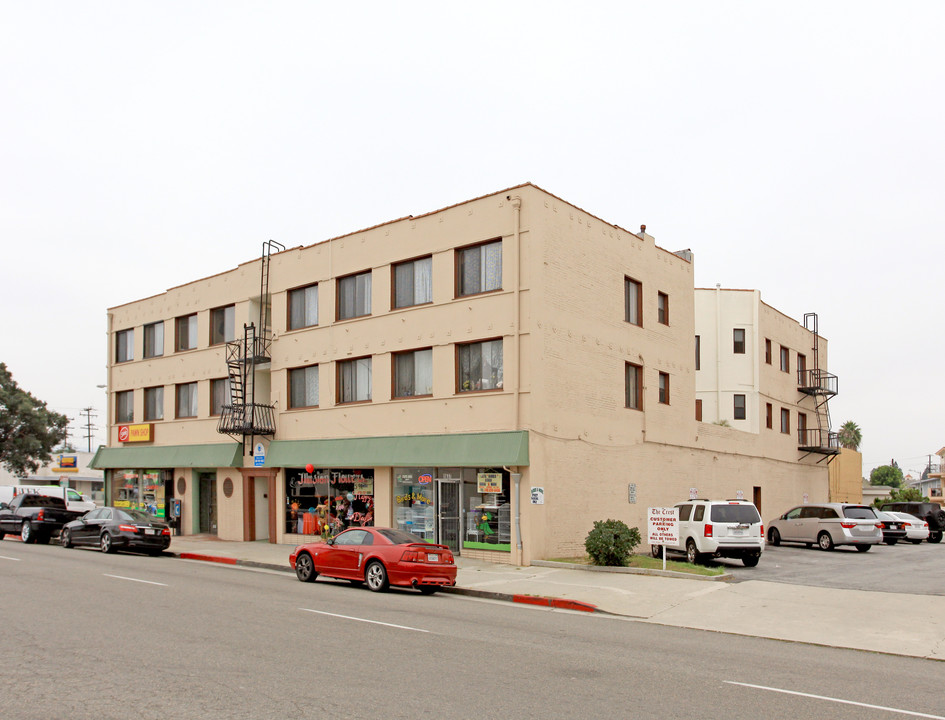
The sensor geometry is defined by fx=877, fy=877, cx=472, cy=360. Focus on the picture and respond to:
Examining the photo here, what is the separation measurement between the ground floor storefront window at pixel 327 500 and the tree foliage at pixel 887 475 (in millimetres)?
145763

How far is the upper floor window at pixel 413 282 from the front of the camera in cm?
2652

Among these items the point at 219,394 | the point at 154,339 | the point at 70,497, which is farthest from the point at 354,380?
the point at 70,497

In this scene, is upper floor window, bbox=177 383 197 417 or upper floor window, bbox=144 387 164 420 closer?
upper floor window, bbox=177 383 197 417

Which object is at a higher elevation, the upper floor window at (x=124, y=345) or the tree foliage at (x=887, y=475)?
the upper floor window at (x=124, y=345)

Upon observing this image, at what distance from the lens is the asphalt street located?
801 centimetres

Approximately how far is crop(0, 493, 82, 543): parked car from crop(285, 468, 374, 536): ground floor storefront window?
866 centimetres

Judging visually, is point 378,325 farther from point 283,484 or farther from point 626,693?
point 626,693

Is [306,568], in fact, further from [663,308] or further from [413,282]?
[663,308]

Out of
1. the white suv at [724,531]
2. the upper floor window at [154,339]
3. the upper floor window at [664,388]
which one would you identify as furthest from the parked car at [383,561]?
the upper floor window at [154,339]

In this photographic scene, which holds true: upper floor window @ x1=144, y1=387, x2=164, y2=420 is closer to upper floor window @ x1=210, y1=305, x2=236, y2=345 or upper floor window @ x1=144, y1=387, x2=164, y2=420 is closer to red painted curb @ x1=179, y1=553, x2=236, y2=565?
upper floor window @ x1=210, y1=305, x2=236, y2=345

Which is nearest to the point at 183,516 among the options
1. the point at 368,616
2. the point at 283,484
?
the point at 283,484

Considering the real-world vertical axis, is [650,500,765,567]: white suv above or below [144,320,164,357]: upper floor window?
below

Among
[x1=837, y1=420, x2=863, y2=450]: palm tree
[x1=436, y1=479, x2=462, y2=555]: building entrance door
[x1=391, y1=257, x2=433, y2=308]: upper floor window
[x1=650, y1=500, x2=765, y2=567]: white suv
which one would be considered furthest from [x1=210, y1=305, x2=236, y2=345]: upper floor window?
[x1=837, y1=420, x2=863, y2=450]: palm tree

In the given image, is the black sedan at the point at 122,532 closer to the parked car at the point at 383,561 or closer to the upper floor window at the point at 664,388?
the parked car at the point at 383,561
